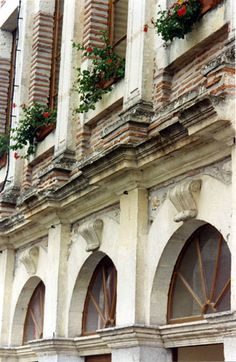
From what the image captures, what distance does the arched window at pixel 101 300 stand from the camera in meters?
9.20

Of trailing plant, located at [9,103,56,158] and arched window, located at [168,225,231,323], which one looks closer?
arched window, located at [168,225,231,323]

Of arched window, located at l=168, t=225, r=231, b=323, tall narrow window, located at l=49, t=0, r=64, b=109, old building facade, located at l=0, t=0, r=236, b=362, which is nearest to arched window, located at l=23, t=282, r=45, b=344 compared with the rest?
old building facade, located at l=0, t=0, r=236, b=362

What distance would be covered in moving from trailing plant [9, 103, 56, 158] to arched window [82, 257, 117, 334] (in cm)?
287

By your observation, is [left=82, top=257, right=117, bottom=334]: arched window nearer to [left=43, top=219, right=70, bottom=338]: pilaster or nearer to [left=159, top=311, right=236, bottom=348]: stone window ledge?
[left=43, top=219, right=70, bottom=338]: pilaster

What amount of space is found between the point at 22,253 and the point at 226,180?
5.38m

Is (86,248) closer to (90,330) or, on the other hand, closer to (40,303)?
(90,330)

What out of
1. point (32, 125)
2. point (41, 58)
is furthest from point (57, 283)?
point (41, 58)

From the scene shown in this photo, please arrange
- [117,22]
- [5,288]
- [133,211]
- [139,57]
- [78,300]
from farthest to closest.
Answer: [5,288]
[117,22]
[78,300]
[139,57]
[133,211]

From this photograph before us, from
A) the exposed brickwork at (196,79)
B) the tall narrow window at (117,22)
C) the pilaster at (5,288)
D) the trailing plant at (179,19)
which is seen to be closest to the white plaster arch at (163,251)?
the exposed brickwork at (196,79)

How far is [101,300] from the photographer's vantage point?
9547 millimetres

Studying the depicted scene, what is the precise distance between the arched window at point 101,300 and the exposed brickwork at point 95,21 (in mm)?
3004

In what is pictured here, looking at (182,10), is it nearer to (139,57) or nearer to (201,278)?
(139,57)

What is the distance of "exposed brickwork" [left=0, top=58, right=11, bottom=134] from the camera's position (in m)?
14.7

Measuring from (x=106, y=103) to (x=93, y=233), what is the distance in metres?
1.62
